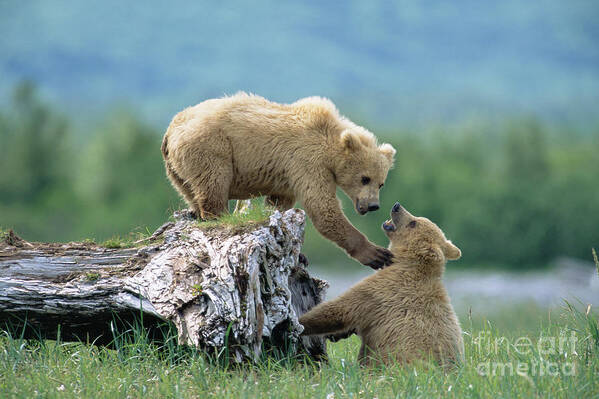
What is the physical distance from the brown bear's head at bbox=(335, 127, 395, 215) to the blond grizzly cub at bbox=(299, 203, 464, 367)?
3.26 ft

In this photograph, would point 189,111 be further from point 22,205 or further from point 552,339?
point 22,205

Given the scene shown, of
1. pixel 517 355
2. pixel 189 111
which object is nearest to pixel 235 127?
pixel 189 111

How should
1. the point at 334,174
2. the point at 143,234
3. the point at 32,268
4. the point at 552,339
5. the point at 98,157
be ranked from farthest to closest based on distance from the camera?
1. the point at 98,157
2. the point at 334,174
3. the point at 143,234
4. the point at 552,339
5. the point at 32,268

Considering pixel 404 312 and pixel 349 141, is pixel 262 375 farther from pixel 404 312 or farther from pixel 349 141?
pixel 349 141

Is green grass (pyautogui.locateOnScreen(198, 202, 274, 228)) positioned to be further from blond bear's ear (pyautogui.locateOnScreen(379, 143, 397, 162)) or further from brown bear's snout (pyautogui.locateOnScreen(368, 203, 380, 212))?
blond bear's ear (pyautogui.locateOnScreen(379, 143, 397, 162))

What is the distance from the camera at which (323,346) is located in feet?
22.8

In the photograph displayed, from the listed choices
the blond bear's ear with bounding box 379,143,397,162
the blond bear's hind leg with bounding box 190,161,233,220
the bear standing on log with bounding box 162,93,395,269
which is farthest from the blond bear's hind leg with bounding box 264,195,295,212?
the blond bear's ear with bounding box 379,143,397,162

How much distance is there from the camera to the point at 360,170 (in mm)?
7926

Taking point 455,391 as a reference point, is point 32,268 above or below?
above

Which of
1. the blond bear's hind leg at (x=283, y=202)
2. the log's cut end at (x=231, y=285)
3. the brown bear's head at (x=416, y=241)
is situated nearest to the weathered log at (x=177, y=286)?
the log's cut end at (x=231, y=285)

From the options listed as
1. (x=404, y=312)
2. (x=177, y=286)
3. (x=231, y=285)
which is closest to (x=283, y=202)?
(x=404, y=312)

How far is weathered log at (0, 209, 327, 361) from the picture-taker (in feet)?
18.5

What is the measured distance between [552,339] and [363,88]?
186 metres

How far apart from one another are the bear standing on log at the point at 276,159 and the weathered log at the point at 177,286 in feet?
3.25
